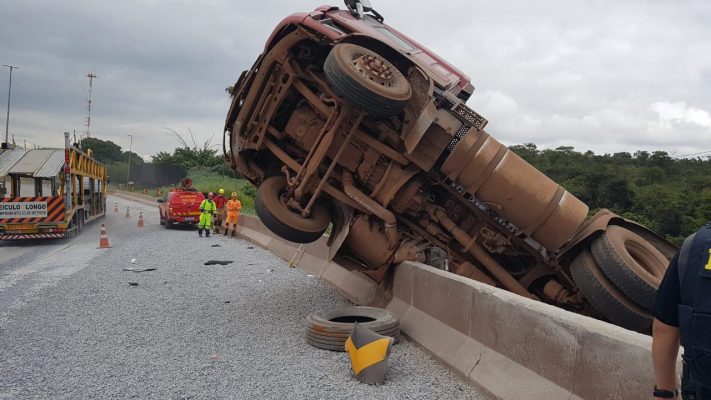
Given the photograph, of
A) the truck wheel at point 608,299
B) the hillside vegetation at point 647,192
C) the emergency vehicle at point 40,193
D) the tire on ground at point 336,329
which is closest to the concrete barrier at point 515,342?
the tire on ground at point 336,329

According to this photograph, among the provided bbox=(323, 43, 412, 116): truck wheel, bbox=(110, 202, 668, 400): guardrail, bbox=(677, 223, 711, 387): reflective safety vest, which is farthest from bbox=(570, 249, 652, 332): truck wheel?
bbox=(677, 223, 711, 387): reflective safety vest

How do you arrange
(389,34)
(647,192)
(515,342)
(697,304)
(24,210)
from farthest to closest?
(647,192)
(24,210)
(389,34)
(515,342)
(697,304)

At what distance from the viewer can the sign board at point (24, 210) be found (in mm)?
13516

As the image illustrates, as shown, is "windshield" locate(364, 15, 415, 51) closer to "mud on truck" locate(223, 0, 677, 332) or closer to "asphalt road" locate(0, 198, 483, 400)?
"mud on truck" locate(223, 0, 677, 332)

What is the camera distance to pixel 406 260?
5.70 metres

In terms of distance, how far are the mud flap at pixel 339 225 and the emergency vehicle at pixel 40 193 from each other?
10.7 meters

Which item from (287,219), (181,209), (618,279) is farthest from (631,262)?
(181,209)

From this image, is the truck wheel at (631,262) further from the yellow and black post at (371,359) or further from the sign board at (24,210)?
the sign board at (24,210)

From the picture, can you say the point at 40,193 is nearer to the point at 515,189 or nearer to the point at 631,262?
the point at 515,189

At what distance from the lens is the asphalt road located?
3.76 meters

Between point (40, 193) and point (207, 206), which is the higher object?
point (207, 206)

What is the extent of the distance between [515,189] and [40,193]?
1421 cm

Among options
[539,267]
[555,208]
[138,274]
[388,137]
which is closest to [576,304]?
[539,267]

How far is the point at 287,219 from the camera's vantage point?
5.85 meters
